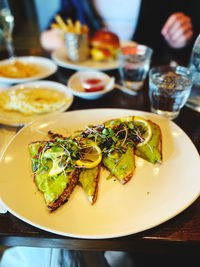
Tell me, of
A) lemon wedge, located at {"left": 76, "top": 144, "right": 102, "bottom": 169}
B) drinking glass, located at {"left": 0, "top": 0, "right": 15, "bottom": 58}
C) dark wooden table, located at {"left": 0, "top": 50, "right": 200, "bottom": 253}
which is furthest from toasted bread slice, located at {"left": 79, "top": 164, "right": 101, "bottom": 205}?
drinking glass, located at {"left": 0, "top": 0, "right": 15, "bottom": 58}

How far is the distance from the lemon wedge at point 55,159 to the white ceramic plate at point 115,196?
0.09 meters

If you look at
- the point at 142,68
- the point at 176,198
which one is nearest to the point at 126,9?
the point at 142,68

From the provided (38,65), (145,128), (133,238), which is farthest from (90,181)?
(38,65)

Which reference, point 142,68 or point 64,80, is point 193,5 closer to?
point 142,68

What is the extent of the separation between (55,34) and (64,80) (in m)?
1.03

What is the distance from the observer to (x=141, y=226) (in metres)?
0.65

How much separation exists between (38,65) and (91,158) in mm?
1230

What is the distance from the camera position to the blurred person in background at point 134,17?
2.18 metres

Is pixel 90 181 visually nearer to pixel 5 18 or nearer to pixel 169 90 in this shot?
pixel 169 90

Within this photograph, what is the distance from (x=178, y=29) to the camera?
1834 millimetres

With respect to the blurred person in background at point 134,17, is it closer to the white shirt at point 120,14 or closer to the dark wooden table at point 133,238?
the white shirt at point 120,14

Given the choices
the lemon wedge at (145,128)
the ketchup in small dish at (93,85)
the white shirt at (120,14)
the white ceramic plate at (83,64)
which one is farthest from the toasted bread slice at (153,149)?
the white shirt at (120,14)

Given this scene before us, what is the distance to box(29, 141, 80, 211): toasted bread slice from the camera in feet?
2.35

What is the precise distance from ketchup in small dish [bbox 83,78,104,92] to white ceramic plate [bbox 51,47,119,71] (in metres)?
0.25
